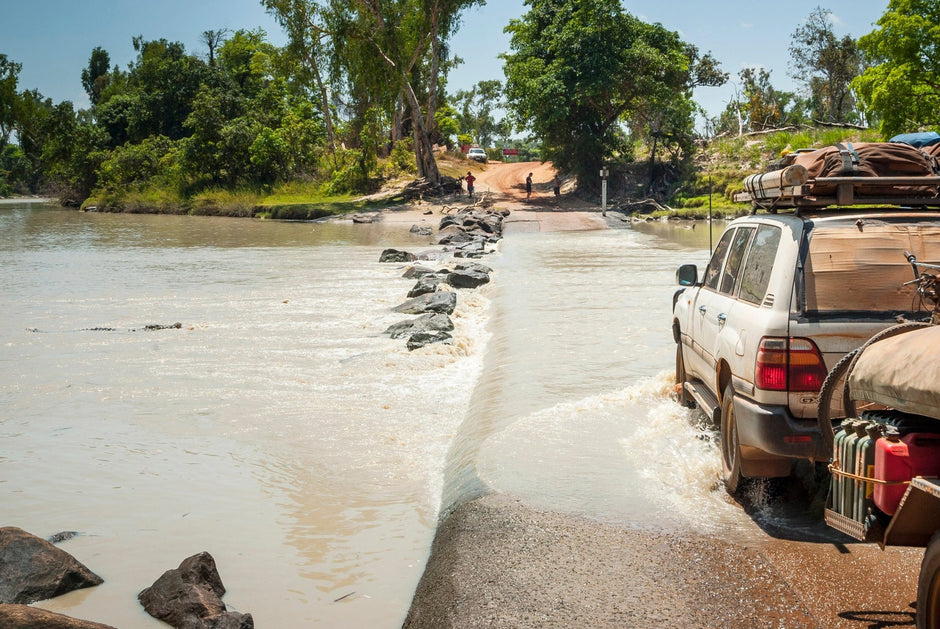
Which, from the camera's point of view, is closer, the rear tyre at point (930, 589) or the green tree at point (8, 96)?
the rear tyre at point (930, 589)

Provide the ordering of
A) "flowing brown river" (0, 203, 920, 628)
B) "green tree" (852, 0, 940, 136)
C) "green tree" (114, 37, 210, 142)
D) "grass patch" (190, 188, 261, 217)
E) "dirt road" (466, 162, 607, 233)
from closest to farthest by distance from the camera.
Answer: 1. "flowing brown river" (0, 203, 920, 628)
2. "green tree" (852, 0, 940, 136)
3. "dirt road" (466, 162, 607, 233)
4. "grass patch" (190, 188, 261, 217)
5. "green tree" (114, 37, 210, 142)

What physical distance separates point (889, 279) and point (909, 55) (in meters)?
30.2

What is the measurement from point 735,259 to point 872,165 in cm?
113

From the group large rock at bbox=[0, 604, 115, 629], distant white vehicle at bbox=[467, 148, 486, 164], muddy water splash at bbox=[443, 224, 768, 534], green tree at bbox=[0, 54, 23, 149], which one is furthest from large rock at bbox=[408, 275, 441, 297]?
green tree at bbox=[0, 54, 23, 149]

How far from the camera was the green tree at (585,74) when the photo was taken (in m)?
44.5

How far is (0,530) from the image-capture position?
5.28 m

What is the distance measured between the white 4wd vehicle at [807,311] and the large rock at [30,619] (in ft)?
12.3

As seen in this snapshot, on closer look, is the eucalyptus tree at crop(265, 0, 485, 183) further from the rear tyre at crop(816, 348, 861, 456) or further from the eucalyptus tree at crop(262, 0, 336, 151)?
the rear tyre at crop(816, 348, 861, 456)

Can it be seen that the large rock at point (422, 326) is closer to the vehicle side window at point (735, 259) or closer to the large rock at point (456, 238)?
the vehicle side window at point (735, 259)

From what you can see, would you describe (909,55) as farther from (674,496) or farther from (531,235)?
(674,496)

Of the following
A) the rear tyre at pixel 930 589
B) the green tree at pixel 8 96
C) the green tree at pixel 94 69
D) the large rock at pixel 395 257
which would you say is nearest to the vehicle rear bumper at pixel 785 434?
the rear tyre at pixel 930 589

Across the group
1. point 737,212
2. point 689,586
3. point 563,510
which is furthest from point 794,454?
point 737,212

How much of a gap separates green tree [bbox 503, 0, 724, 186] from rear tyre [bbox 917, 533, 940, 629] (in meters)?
42.6

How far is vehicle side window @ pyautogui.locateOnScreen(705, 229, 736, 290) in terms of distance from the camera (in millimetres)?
6668
